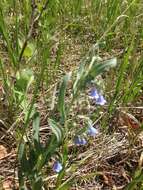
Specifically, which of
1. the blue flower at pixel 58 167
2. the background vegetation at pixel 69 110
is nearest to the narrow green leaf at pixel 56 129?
the background vegetation at pixel 69 110

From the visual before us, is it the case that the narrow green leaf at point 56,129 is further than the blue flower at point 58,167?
No

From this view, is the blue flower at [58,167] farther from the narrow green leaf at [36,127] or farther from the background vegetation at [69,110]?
the narrow green leaf at [36,127]

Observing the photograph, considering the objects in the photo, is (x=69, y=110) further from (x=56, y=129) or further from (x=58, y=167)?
(x=58, y=167)

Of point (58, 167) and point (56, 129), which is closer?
point (56, 129)

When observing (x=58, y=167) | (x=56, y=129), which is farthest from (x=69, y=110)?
(x=58, y=167)

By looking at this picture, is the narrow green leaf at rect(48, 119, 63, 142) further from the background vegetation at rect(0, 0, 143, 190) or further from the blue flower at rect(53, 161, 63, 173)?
the blue flower at rect(53, 161, 63, 173)

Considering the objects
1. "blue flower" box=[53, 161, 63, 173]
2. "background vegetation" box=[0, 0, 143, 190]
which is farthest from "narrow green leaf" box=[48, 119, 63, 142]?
"blue flower" box=[53, 161, 63, 173]

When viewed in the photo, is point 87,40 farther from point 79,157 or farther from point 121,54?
point 79,157

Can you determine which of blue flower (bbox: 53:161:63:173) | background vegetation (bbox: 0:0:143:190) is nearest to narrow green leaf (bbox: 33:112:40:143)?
background vegetation (bbox: 0:0:143:190)

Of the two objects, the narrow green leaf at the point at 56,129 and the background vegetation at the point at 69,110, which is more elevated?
the narrow green leaf at the point at 56,129

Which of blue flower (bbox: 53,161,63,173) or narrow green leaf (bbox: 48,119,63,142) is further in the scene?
blue flower (bbox: 53,161,63,173)

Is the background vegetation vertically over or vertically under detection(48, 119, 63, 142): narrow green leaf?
under
